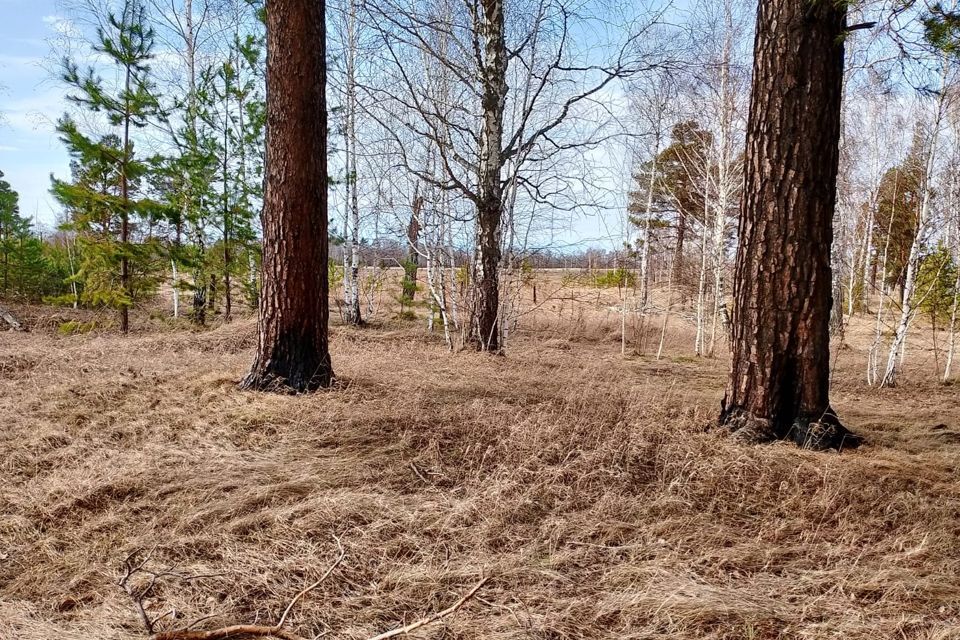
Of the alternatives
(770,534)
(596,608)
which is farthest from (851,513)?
(596,608)

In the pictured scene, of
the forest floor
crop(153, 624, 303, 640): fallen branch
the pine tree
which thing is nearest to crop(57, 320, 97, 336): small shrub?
the pine tree

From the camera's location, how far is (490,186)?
664 centimetres

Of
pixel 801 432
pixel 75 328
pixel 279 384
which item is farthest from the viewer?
pixel 75 328

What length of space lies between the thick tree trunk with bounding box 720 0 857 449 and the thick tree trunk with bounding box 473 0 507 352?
369 cm

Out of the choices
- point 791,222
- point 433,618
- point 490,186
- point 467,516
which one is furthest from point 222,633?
point 490,186

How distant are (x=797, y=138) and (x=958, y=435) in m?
2.42

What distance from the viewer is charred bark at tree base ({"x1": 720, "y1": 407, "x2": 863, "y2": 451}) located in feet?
10.3

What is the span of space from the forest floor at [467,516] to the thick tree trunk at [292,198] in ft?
1.39

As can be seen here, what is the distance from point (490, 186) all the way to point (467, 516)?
16.7 feet

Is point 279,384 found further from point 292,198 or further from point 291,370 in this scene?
point 292,198

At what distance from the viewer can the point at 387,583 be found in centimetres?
190

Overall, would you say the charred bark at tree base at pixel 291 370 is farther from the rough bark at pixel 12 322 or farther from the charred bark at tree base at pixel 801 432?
the rough bark at pixel 12 322

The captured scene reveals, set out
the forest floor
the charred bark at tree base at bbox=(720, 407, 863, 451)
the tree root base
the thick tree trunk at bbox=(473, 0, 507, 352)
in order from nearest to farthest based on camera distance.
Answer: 1. the forest floor
2. the charred bark at tree base at bbox=(720, 407, 863, 451)
3. the tree root base
4. the thick tree trunk at bbox=(473, 0, 507, 352)

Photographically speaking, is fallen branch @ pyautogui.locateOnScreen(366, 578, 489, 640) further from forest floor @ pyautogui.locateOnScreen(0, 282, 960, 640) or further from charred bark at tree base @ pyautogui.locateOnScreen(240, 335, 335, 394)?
charred bark at tree base @ pyautogui.locateOnScreen(240, 335, 335, 394)
